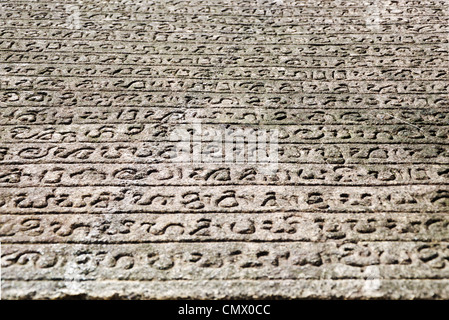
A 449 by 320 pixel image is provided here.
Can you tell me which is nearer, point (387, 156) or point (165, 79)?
point (387, 156)

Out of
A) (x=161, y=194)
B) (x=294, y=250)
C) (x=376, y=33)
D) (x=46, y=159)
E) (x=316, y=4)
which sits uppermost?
(x=316, y=4)

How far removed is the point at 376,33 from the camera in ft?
14.6

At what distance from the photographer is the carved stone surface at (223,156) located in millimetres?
2234

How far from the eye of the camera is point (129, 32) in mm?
4461

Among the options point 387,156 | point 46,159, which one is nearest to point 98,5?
point 46,159

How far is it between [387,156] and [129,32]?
2824mm

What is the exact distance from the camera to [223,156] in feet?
9.74

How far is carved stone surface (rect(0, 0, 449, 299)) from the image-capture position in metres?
2.23

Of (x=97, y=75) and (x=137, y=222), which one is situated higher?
(x=97, y=75)
